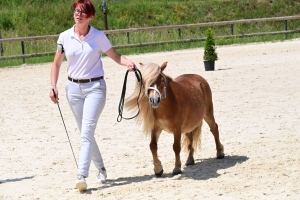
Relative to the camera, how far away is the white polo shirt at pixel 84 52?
721 cm

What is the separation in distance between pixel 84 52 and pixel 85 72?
0.20 m

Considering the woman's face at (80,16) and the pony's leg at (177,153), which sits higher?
the woman's face at (80,16)

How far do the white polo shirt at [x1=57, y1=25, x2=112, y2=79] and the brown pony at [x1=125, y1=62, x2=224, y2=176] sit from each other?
1.63ft

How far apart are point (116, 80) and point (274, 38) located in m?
10.9

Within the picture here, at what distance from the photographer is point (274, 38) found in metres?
26.6

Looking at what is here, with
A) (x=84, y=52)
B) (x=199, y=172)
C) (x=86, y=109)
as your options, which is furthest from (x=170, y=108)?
(x=84, y=52)

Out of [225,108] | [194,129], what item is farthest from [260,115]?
[194,129]

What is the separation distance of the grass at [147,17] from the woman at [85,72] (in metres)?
17.8

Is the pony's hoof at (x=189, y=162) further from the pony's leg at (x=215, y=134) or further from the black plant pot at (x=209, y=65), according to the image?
the black plant pot at (x=209, y=65)

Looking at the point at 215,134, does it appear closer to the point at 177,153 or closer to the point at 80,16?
the point at 177,153

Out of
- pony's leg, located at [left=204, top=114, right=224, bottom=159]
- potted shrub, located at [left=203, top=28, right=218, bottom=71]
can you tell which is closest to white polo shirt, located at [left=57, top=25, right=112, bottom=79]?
pony's leg, located at [left=204, top=114, right=224, bottom=159]

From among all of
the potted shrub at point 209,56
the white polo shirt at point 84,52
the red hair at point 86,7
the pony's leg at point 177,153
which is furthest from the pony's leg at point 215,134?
the potted shrub at point 209,56

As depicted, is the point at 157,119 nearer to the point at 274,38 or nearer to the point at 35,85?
the point at 35,85

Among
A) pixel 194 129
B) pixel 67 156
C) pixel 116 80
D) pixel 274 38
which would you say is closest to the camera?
pixel 194 129
